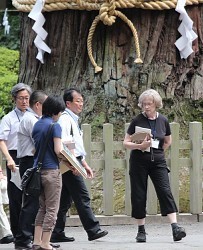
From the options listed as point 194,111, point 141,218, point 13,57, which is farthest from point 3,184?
point 13,57

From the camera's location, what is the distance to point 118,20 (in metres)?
11.1

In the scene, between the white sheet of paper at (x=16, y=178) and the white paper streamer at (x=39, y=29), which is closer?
the white sheet of paper at (x=16, y=178)

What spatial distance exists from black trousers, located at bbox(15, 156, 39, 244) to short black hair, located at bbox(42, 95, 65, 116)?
0.58m

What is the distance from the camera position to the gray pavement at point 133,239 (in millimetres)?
9078

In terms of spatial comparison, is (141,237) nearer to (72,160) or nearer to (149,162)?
(149,162)

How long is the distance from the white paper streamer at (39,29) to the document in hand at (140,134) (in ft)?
8.05

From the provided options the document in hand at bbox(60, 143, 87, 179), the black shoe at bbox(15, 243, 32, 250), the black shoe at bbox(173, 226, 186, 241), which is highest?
the document in hand at bbox(60, 143, 87, 179)

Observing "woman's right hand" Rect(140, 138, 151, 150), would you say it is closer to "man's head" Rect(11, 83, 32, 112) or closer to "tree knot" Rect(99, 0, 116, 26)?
"man's head" Rect(11, 83, 32, 112)

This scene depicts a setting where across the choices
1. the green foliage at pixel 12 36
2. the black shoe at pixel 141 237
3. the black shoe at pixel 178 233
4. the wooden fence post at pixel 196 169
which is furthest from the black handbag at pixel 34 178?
the green foliage at pixel 12 36

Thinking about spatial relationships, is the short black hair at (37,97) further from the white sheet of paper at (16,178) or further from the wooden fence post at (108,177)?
the wooden fence post at (108,177)

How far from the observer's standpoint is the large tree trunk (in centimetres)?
1120

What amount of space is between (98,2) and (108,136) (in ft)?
5.39

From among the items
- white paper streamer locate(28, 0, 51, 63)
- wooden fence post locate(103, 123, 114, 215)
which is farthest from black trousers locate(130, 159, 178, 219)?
white paper streamer locate(28, 0, 51, 63)

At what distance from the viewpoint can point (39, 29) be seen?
11375 millimetres
